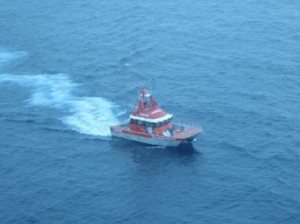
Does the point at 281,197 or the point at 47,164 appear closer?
the point at 281,197

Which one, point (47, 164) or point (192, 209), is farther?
point (47, 164)

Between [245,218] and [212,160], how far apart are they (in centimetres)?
2810

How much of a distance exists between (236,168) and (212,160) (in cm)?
764

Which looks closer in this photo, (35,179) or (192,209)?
(192,209)

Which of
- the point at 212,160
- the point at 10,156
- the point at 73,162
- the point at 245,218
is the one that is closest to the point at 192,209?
the point at 245,218

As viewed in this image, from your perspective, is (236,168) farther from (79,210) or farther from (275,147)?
(79,210)

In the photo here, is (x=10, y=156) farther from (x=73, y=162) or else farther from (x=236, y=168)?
(x=236, y=168)

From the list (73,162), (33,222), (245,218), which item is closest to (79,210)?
(33,222)

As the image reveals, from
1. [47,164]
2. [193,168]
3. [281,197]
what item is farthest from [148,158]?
[281,197]

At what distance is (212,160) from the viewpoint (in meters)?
187

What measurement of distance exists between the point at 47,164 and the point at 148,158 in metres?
25.2

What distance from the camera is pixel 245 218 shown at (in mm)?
161500

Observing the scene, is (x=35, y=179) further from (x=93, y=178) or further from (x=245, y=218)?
(x=245, y=218)

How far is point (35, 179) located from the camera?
592 feet
